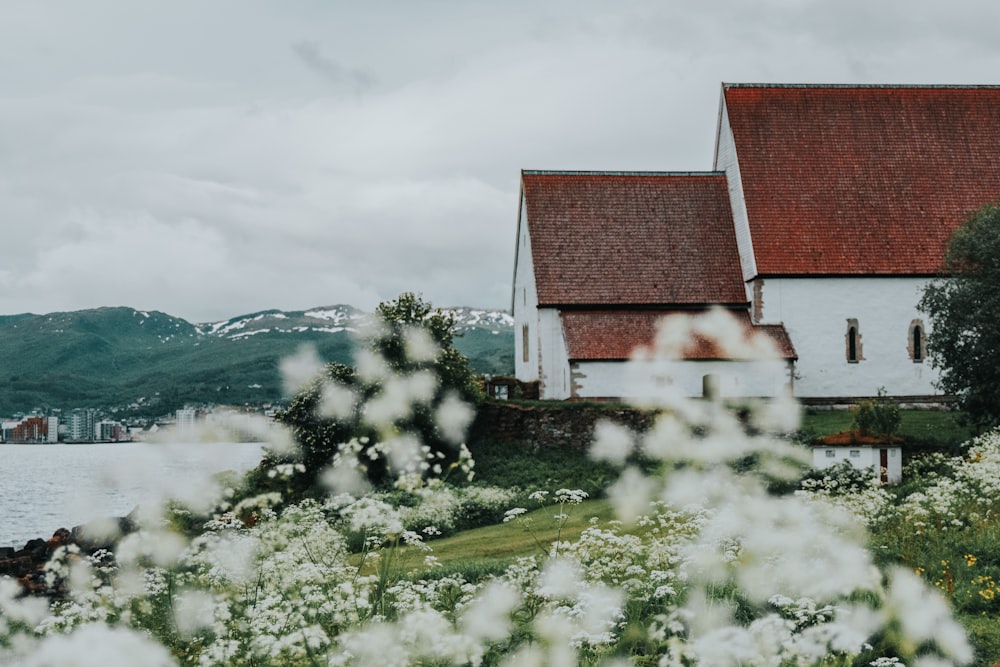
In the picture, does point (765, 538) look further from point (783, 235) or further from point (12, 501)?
point (12, 501)

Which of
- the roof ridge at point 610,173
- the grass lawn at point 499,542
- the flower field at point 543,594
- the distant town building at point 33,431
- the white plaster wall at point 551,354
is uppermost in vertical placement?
the roof ridge at point 610,173

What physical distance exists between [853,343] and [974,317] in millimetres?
10851

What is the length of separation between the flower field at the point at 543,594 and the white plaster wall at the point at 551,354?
2449 cm

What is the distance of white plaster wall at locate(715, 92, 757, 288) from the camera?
38.3 m

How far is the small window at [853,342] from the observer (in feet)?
124

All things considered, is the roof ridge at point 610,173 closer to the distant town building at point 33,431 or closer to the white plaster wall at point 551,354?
the white plaster wall at point 551,354

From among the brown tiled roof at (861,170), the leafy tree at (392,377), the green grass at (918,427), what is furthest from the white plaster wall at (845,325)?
the leafy tree at (392,377)

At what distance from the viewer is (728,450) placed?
10.5 meters

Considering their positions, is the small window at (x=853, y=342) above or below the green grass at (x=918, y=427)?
above

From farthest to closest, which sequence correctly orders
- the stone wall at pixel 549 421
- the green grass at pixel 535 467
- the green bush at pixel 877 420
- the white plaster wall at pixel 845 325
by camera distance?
the white plaster wall at pixel 845 325 → the stone wall at pixel 549 421 → the green grass at pixel 535 467 → the green bush at pixel 877 420

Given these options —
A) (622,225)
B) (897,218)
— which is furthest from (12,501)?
(897,218)

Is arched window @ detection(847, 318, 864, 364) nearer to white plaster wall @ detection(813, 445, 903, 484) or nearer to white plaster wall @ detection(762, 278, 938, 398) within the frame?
white plaster wall @ detection(762, 278, 938, 398)

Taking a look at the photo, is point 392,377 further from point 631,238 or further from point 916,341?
point 916,341

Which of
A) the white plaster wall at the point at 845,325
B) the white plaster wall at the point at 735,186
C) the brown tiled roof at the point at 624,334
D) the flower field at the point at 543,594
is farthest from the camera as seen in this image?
the white plaster wall at the point at 735,186
